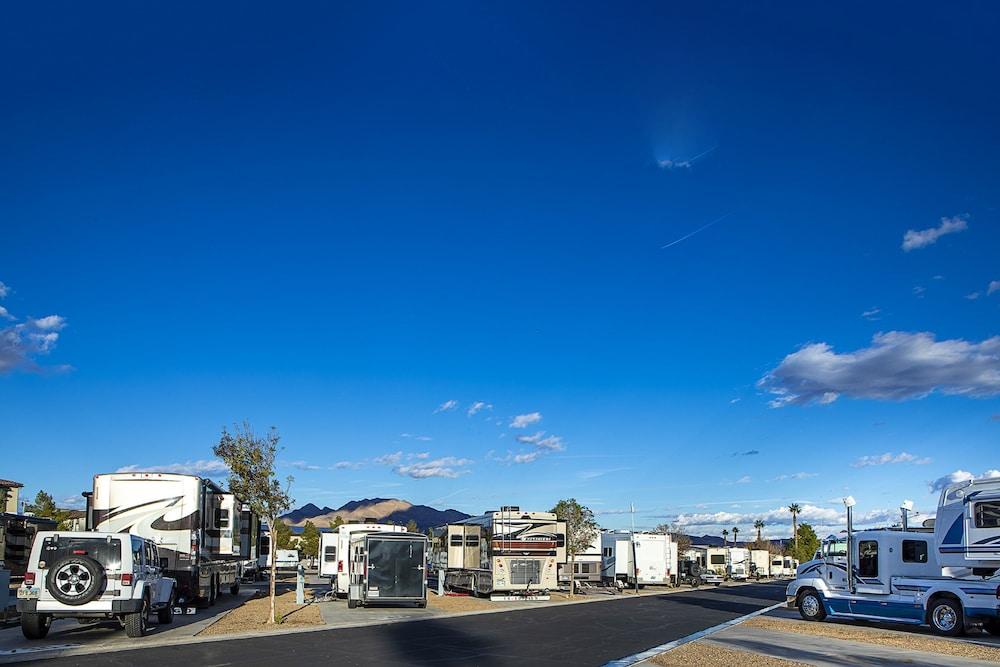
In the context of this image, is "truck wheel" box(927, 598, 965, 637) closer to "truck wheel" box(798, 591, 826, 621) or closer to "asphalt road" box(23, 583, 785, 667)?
"truck wheel" box(798, 591, 826, 621)

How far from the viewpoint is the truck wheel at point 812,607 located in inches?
990

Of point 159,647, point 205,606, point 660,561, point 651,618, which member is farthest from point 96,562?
point 660,561

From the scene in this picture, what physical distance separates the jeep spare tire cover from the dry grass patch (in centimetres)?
304

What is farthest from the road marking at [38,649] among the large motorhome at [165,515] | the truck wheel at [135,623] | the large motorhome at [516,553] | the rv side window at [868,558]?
the rv side window at [868,558]

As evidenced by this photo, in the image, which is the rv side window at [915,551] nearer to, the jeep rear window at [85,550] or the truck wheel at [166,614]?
the truck wheel at [166,614]

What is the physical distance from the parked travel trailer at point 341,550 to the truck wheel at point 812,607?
1358 centimetres

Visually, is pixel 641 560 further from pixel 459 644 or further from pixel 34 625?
pixel 34 625

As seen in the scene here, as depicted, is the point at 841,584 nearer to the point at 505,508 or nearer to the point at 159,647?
the point at 505,508

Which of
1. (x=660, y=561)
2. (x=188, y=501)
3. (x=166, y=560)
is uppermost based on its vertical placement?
(x=188, y=501)

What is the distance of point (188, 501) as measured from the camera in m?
23.9

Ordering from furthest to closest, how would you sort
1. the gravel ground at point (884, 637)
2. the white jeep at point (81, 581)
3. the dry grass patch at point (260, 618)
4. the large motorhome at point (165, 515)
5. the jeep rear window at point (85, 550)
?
the large motorhome at point (165, 515) < the dry grass patch at point (260, 618) < the gravel ground at point (884, 637) < the jeep rear window at point (85, 550) < the white jeep at point (81, 581)

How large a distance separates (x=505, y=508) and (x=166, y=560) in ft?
44.0

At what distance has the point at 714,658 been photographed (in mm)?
15406

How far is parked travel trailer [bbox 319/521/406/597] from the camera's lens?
30688 mm
